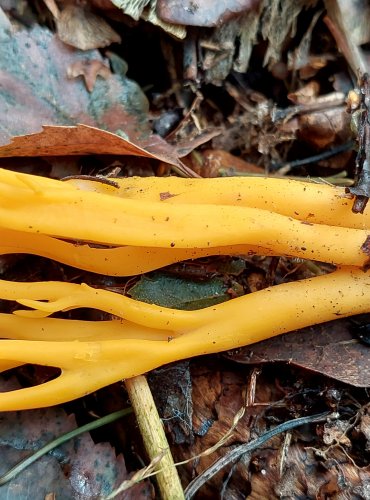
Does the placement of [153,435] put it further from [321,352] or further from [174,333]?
[321,352]

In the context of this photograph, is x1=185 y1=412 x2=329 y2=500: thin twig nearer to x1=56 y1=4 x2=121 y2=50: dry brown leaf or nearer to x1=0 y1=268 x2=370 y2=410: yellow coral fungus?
x1=0 y1=268 x2=370 y2=410: yellow coral fungus

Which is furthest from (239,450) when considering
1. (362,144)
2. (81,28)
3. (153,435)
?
(81,28)


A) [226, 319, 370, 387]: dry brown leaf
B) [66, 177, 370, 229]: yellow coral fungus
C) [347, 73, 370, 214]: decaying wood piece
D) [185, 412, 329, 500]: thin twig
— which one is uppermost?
[347, 73, 370, 214]: decaying wood piece

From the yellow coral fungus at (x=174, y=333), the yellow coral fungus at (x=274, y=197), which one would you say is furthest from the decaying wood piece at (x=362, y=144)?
the yellow coral fungus at (x=174, y=333)

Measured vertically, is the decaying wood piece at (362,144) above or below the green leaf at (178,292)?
above

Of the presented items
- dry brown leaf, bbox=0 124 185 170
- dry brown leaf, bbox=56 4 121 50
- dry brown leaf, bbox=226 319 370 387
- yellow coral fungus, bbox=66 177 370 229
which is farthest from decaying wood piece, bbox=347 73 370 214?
dry brown leaf, bbox=56 4 121 50

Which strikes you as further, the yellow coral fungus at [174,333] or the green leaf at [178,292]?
the green leaf at [178,292]

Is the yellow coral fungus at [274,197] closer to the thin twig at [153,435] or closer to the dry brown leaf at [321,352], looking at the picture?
the dry brown leaf at [321,352]

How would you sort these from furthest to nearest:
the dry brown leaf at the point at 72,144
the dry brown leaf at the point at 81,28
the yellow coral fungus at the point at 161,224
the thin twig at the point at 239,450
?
the dry brown leaf at the point at 81,28 < the dry brown leaf at the point at 72,144 < the thin twig at the point at 239,450 < the yellow coral fungus at the point at 161,224

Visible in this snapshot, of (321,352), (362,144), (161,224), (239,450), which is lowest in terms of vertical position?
(239,450)
